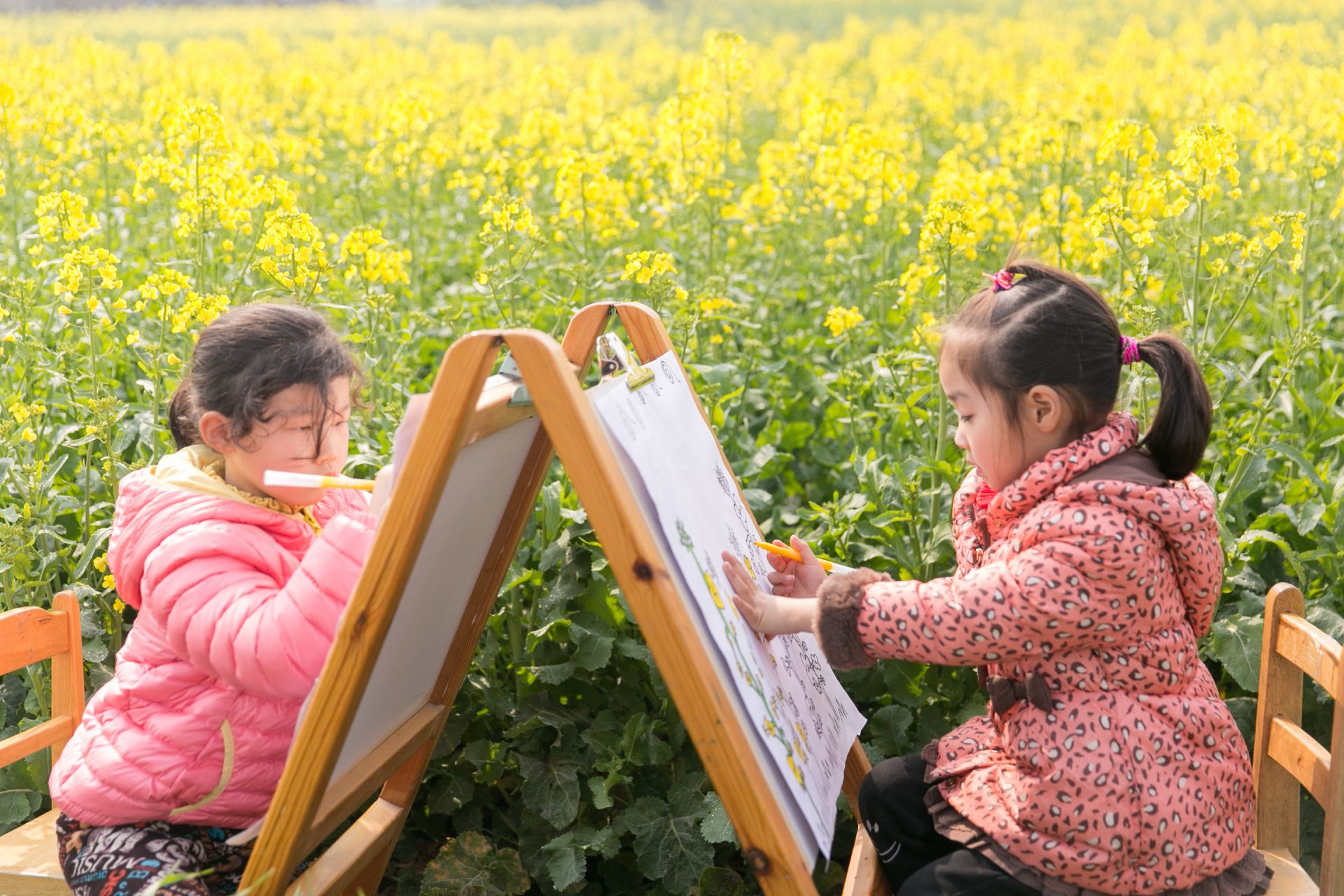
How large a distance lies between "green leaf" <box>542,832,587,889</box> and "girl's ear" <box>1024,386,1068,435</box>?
1.39 m

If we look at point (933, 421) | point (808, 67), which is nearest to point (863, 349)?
point (933, 421)

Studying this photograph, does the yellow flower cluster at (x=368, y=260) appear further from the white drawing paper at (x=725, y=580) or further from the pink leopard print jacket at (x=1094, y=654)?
the pink leopard print jacket at (x=1094, y=654)

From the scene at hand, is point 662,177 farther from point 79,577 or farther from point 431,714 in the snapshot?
point 431,714

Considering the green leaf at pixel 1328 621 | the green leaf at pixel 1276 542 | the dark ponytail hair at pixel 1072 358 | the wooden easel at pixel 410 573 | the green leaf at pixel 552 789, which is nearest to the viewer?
the wooden easel at pixel 410 573

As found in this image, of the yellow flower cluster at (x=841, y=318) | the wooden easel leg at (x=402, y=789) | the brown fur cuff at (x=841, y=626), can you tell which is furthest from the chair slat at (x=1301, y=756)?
the yellow flower cluster at (x=841, y=318)

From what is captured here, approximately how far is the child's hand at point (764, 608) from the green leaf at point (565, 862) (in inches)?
37.6

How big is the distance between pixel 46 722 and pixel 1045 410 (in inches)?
74.7

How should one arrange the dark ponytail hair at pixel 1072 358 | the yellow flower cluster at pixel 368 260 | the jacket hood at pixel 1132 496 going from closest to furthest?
the jacket hood at pixel 1132 496 < the dark ponytail hair at pixel 1072 358 < the yellow flower cluster at pixel 368 260

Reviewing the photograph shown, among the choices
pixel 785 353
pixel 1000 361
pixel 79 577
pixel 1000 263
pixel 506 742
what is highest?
pixel 1000 361

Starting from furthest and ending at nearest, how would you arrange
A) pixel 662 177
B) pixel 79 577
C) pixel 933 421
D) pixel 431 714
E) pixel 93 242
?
pixel 662 177 → pixel 93 242 → pixel 933 421 → pixel 79 577 → pixel 431 714

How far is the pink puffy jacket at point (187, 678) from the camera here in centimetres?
200

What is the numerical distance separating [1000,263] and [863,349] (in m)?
0.78

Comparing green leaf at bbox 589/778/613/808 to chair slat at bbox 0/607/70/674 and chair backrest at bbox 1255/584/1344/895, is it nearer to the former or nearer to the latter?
chair slat at bbox 0/607/70/674

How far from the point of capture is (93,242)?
15.6 ft
